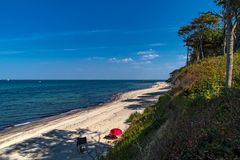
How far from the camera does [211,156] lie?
386cm

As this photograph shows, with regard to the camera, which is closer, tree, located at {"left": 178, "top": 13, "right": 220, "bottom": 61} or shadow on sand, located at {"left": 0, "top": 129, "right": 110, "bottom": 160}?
shadow on sand, located at {"left": 0, "top": 129, "right": 110, "bottom": 160}

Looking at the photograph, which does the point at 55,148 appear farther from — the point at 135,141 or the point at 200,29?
the point at 200,29

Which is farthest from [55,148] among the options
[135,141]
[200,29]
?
[200,29]

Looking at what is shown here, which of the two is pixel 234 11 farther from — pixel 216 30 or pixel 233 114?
pixel 216 30

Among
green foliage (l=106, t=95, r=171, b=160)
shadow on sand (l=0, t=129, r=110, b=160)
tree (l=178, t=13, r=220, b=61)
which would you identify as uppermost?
tree (l=178, t=13, r=220, b=61)

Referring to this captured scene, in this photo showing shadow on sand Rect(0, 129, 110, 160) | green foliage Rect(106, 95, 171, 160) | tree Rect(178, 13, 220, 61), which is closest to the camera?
green foliage Rect(106, 95, 171, 160)

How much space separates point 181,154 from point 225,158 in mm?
946

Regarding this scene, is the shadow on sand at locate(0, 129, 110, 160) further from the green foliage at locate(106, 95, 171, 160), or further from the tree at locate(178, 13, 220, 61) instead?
the tree at locate(178, 13, 220, 61)

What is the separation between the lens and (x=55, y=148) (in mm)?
13984

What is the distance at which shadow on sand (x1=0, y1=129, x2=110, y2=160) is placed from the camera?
12551 mm

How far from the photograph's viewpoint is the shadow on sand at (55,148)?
12.6 m

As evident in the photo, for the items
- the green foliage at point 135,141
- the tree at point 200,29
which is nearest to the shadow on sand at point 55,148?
the green foliage at point 135,141

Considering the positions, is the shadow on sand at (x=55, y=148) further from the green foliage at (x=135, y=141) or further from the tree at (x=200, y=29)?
the tree at (x=200, y=29)

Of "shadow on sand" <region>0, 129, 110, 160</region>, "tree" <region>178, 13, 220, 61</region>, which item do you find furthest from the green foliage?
"tree" <region>178, 13, 220, 61</region>
